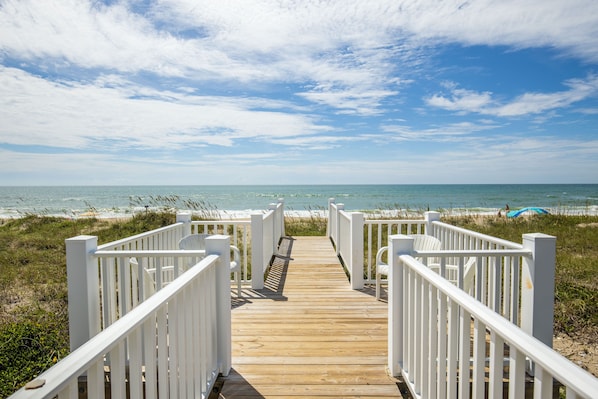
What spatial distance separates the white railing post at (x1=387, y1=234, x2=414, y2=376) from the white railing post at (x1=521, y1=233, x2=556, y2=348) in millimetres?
828

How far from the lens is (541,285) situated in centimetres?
249

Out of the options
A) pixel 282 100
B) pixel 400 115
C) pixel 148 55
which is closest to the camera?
pixel 148 55

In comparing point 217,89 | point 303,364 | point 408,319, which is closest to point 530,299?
point 408,319

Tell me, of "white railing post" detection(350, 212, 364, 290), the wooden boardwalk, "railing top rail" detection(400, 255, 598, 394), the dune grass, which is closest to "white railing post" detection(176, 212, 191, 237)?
the wooden boardwalk

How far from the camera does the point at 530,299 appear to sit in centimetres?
254

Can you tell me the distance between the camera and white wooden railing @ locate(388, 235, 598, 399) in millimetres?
982

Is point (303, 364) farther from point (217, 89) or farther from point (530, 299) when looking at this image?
point (217, 89)

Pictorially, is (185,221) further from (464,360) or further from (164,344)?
(464,360)

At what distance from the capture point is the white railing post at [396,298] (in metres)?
2.55

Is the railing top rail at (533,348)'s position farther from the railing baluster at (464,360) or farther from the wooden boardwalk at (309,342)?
the wooden boardwalk at (309,342)

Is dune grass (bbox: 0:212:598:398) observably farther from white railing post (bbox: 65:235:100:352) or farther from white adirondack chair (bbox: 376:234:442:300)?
white adirondack chair (bbox: 376:234:442:300)

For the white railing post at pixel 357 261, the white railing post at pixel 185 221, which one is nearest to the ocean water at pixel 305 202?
the white railing post at pixel 357 261

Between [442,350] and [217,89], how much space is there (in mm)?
19924

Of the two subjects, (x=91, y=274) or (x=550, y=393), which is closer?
(x=550, y=393)
